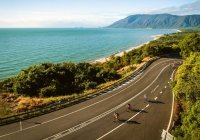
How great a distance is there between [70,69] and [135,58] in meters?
29.7

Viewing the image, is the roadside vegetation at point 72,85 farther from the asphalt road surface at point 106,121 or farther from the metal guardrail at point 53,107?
the asphalt road surface at point 106,121

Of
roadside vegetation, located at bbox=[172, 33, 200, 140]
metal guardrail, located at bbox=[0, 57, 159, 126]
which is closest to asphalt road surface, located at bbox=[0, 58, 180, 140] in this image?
metal guardrail, located at bbox=[0, 57, 159, 126]

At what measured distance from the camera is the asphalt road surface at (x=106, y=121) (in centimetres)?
2470

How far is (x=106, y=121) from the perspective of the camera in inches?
1123

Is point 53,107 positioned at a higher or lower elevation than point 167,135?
lower

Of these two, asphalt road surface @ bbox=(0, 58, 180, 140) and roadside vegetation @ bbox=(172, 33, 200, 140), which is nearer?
roadside vegetation @ bbox=(172, 33, 200, 140)

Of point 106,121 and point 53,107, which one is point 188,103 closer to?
point 106,121

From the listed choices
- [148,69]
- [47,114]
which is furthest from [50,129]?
[148,69]

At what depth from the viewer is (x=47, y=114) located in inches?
1190

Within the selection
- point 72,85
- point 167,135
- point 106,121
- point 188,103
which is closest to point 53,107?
point 106,121

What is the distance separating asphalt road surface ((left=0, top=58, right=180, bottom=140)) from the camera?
81.0ft

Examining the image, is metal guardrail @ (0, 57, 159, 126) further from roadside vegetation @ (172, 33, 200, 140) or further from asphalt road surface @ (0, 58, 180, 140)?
roadside vegetation @ (172, 33, 200, 140)

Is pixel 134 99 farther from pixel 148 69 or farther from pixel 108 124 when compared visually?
pixel 148 69

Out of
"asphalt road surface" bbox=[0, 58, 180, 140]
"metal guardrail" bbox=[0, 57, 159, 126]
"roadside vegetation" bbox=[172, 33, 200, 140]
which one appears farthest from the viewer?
"metal guardrail" bbox=[0, 57, 159, 126]
